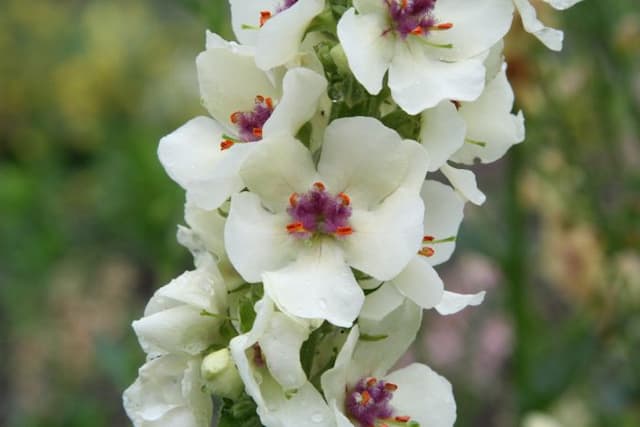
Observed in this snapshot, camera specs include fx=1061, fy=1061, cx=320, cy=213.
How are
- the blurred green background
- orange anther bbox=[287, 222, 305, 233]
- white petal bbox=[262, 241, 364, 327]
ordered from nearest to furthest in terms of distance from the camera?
white petal bbox=[262, 241, 364, 327] → orange anther bbox=[287, 222, 305, 233] → the blurred green background

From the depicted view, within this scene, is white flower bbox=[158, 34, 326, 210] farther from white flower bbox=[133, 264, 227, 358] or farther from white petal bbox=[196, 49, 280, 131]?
white flower bbox=[133, 264, 227, 358]

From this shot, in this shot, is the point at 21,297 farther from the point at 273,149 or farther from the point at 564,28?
the point at 273,149

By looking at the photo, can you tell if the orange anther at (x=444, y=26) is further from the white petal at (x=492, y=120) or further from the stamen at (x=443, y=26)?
the white petal at (x=492, y=120)

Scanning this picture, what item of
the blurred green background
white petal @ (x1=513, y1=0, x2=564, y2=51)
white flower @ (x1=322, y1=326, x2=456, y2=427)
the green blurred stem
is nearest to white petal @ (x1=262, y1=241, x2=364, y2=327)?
white flower @ (x1=322, y1=326, x2=456, y2=427)

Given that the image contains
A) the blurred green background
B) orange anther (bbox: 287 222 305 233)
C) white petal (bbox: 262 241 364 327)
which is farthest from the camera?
the blurred green background

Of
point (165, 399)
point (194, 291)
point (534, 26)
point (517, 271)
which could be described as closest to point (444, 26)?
point (534, 26)

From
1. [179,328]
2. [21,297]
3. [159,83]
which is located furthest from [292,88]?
[159,83]

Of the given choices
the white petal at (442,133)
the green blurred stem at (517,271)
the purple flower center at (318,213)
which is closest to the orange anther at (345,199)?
the purple flower center at (318,213)

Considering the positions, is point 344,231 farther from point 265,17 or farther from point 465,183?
point 265,17
